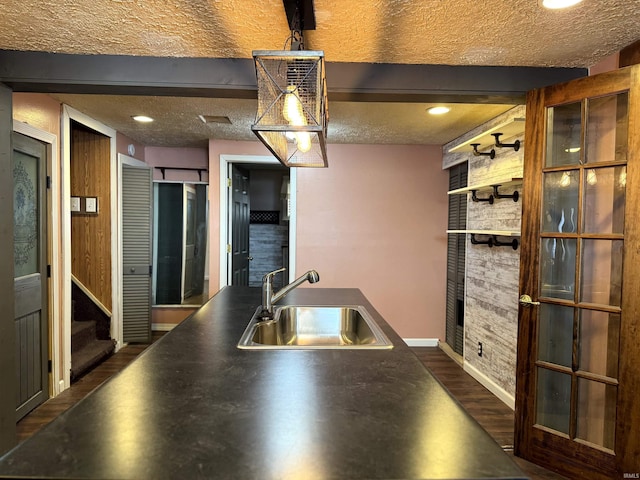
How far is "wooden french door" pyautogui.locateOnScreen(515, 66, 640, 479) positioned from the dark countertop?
121 cm

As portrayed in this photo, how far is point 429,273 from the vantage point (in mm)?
4328

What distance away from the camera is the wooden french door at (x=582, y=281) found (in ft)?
5.71

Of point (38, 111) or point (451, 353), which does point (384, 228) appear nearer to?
point (451, 353)

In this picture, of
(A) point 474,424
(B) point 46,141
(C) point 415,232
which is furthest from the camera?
(C) point 415,232

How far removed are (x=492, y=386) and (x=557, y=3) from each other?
277 cm

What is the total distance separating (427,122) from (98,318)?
3.88 metres

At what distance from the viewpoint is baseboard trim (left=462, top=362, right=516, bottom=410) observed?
2.83 meters

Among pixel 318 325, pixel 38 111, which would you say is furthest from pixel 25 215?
pixel 318 325

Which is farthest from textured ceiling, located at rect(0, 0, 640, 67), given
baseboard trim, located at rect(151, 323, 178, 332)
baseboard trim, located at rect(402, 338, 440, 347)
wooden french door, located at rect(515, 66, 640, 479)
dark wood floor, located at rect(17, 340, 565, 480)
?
baseboard trim, located at rect(151, 323, 178, 332)

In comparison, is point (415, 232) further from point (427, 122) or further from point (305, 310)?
point (305, 310)

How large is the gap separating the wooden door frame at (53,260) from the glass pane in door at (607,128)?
357cm

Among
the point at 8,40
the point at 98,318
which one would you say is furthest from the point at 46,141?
the point at 98,318

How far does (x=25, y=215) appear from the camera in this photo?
259cm

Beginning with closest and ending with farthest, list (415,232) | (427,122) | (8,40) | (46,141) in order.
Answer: (8,40) < (46,141) < (427,122) < (415,232)
